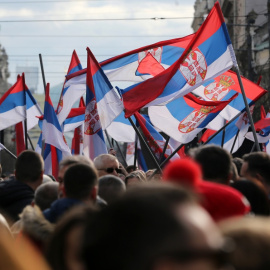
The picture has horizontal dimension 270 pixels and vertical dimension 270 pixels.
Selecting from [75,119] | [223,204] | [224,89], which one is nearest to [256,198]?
[223,204]

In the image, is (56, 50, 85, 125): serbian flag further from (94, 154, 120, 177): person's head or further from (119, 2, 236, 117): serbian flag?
(94, 154, 120, 177): person's head

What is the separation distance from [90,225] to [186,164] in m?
0.92

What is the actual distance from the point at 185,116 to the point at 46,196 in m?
7.80

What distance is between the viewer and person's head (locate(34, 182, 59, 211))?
5403 millimetres

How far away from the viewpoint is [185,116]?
42.9 feet

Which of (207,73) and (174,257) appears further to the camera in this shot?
(207,73)

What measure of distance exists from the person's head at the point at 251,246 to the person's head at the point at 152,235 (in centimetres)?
29

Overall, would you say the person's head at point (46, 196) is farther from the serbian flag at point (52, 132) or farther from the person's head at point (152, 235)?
the serbian flag at point (52, 132)

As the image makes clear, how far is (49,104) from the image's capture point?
560 inches

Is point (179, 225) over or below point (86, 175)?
over

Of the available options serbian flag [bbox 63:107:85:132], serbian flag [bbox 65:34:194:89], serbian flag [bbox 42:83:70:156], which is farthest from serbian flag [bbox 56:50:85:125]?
serbian flag [bbox 65:34:194:89]

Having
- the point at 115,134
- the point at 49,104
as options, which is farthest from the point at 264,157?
the point at 115,134

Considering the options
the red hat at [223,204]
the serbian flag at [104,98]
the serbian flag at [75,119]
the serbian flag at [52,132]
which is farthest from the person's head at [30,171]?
the serbian flag at [75,119]

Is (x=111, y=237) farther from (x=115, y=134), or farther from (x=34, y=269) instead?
(x=115, y=134)
